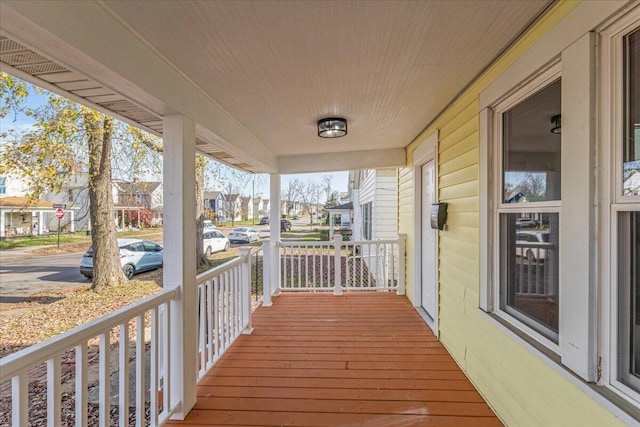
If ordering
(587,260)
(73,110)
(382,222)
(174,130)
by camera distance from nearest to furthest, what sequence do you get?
(587,260)
(174,130)
(73,110)
(382,222)

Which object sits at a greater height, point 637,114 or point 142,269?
point 637,114

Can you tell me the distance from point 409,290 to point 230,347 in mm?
2714

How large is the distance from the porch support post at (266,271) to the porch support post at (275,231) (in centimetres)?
40

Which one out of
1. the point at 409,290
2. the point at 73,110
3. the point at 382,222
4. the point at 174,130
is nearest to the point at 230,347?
the point at 174,130

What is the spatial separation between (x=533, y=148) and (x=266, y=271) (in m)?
3.52

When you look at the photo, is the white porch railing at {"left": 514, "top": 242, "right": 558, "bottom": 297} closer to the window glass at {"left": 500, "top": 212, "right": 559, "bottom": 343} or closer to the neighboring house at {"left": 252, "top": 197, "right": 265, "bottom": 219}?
the window glass at {"left": 500, "top": 212, "right": 559, "bottom": 343}

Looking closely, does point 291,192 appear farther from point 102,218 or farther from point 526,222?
point 526,222

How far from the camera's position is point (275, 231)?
5113mm

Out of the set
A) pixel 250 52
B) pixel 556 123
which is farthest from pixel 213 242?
pixel 556 123

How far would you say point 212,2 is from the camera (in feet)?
4.35

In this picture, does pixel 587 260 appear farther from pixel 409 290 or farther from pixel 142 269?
pixel 142 269

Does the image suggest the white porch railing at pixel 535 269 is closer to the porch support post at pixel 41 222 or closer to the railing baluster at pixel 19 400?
the railing baluster at pixel 19 400

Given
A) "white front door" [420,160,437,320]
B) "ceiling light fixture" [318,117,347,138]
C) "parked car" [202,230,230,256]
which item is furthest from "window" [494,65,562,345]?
"parked car" [202,230,230,256]

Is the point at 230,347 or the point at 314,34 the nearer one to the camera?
the point at 314,34
